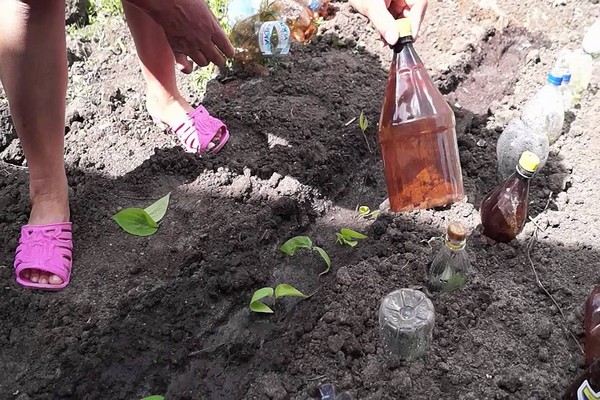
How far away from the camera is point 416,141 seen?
6.51 ft

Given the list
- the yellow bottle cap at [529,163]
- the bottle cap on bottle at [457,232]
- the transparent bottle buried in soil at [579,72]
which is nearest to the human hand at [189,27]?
the bottle cap on bottle at [457,232]

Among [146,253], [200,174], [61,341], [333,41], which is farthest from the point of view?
[333,41]

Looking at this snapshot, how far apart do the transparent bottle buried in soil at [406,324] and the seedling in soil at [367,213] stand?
0.55m

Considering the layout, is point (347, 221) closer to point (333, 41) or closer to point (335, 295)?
point (335, 295)

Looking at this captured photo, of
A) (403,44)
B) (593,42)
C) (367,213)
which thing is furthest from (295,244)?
(593,42)

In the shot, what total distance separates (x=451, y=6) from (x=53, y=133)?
2275 millimetres

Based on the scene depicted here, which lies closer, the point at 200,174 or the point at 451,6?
the point at 200,174

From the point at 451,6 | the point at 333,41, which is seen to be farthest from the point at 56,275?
the point at 451,6

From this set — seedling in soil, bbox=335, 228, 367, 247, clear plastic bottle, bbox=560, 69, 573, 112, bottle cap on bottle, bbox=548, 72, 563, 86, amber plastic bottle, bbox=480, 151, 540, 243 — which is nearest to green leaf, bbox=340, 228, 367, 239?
seedling in soil, bbox=335, 228, 367, 247

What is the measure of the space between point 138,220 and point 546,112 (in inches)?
64.7

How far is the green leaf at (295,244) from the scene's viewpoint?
2.02 metres

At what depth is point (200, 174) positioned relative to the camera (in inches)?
88.4

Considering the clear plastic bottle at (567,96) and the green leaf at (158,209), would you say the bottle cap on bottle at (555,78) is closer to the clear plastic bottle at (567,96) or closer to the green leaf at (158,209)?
the clear plastic bottle at (567,96)

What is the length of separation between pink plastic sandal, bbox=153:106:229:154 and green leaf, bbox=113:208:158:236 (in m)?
0.41
